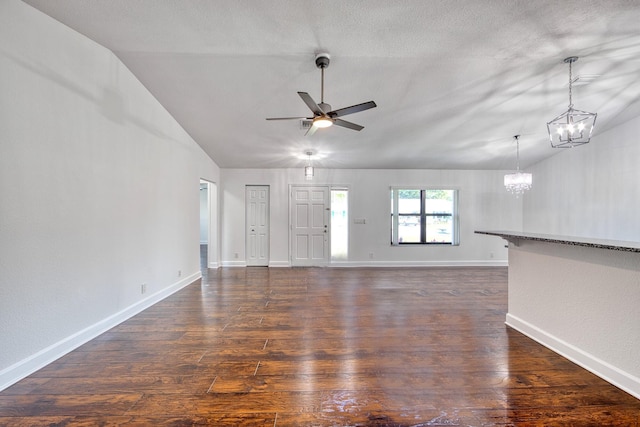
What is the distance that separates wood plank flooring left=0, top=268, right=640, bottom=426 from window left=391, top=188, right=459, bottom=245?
308 cm

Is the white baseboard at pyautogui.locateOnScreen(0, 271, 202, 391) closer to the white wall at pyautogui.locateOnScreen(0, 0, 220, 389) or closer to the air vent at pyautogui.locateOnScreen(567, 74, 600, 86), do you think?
the white wall at pyautogui.locateOnScreen(0, 0, 220, 389)

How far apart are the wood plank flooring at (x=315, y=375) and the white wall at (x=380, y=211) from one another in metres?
2.86

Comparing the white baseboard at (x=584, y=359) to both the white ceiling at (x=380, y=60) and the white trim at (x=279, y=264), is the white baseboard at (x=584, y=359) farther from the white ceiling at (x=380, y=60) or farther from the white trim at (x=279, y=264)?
the white trim at (x=279, y=264)

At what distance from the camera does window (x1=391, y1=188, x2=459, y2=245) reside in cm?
646

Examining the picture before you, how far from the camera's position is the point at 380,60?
2.87 meters

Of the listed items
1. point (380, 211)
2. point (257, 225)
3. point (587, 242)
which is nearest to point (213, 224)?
point (257, 225)

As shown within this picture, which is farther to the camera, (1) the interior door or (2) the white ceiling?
(1) the interior door

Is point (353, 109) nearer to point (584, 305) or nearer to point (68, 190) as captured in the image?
point (584, 305)

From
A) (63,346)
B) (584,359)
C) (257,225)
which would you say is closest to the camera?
(584,359)

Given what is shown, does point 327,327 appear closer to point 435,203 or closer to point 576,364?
point 576,364

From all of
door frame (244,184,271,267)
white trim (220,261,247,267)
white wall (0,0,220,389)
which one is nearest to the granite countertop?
white wall (0,0,220,389)

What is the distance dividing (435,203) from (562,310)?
436 cm

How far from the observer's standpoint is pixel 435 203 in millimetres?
6492

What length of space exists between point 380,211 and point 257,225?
3.01 m
